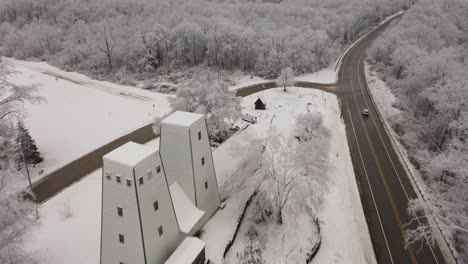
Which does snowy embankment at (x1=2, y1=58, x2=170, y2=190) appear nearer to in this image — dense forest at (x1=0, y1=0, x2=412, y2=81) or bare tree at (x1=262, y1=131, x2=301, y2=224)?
dense forest at (x1=0, y1=0, x2=412, y2=81)

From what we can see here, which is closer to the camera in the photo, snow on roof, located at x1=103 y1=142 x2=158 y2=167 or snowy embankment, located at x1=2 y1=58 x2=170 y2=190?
snow on roof, located at x1=103 y1=142 x2=158 y2=167

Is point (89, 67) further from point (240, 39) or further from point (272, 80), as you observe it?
point (272, 80)

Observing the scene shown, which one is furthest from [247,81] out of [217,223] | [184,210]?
[184,210]

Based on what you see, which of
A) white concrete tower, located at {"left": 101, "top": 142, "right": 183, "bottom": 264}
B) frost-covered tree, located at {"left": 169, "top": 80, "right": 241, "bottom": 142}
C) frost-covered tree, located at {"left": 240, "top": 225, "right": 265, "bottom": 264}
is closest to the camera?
white concrete tower, located at {"left": 101, "top": 142, "right": 183, "bottom": 264}

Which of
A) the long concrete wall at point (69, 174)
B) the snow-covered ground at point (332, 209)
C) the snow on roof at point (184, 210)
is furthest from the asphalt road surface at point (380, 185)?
the long concrete wall at point (69, 174)

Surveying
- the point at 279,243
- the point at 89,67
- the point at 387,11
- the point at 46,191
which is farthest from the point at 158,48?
the point at 387,11

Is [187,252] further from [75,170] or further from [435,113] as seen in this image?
[435,113]

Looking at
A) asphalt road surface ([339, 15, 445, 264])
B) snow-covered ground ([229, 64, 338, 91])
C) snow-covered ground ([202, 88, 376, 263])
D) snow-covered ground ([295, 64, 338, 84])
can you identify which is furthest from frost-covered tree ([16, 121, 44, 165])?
snow-covered ground ([295, 64, 338, 84])
